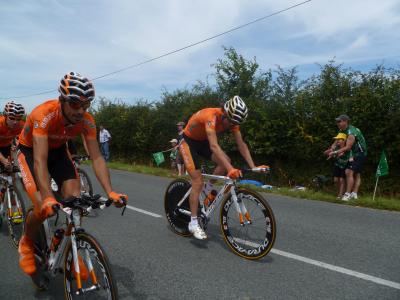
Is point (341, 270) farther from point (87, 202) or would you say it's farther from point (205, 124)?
point (87, 202)

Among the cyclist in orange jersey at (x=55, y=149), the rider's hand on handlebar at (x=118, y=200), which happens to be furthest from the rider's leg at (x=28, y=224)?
the rider's hand on handlebar at (x=118, y=200)

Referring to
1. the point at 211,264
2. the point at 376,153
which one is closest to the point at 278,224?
the point at 211,264

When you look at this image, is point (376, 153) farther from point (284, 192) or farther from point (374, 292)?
point (374, 292)

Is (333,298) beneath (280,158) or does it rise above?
beneath

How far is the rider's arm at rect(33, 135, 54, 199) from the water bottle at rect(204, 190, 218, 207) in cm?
265

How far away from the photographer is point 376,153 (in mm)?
10078

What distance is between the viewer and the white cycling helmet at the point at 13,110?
5934 mm

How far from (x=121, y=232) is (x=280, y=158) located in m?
7.83

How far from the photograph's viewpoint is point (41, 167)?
3291 millimetres

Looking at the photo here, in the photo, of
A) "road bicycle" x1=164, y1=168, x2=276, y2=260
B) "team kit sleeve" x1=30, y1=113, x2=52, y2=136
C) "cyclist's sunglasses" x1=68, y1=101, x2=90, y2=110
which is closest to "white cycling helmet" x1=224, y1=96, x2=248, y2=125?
"road bicycle" x1=164, y1=168, x2=276, y2=260

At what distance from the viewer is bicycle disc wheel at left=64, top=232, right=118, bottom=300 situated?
9.29ft

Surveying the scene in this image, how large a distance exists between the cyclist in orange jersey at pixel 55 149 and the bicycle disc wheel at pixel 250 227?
190 cm

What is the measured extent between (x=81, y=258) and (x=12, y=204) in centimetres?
292

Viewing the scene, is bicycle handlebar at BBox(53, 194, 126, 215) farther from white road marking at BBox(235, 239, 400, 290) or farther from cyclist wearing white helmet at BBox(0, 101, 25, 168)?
cyclist wearing white helmet at BBox(0, 101, 25, 168)
